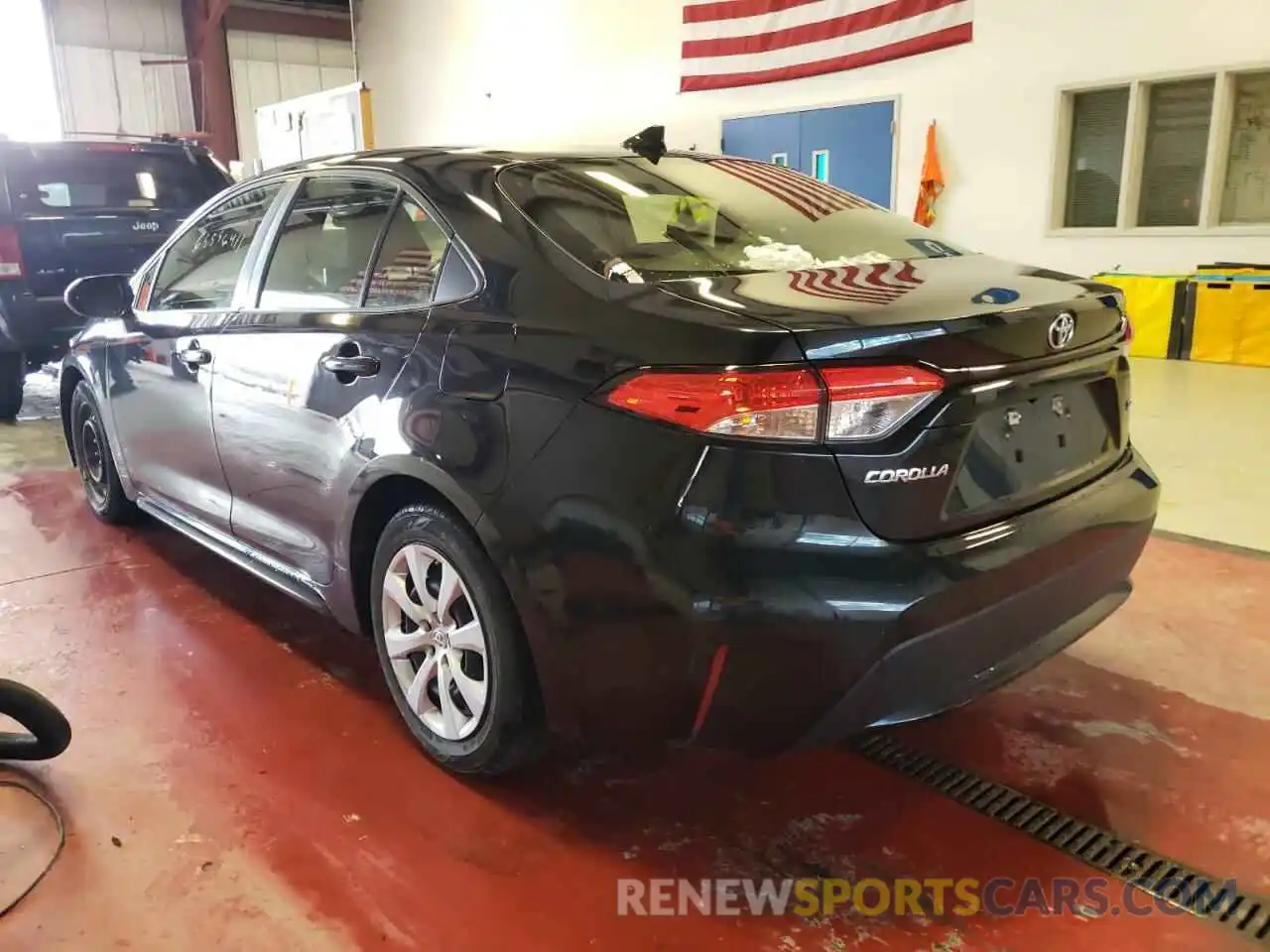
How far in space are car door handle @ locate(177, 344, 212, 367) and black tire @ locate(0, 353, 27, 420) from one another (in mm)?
4276

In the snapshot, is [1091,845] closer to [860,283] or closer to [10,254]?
[860,283]

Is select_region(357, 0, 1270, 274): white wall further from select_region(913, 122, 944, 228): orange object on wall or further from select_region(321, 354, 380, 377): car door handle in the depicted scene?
select_region(321, 354, 380, 377): car door handle

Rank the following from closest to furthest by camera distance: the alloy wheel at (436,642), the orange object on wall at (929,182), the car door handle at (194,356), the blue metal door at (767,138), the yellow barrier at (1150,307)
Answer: the alloy wheel at (436,642), the car door handle at (194,356), the yellow barrier at (1150,307), the orange object on wall at (929,182), the blue metal door at (767,138)

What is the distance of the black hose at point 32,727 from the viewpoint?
220 centimetres

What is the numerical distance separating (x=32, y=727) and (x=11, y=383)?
5.13 meters

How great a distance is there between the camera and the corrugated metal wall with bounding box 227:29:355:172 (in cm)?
1438

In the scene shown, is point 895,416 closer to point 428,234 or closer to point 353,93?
point 428,234

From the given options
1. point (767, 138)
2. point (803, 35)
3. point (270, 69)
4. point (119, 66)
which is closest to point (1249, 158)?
A: point (803, 35)

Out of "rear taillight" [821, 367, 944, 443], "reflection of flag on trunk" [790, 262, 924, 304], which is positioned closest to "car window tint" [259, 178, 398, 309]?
"reflection of flag on trunk" [790, 262, 924, 304]

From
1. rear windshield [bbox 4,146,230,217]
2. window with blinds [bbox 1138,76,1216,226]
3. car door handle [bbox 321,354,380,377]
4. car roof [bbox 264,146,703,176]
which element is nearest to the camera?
car door handle [bbox 321,354,380,377]

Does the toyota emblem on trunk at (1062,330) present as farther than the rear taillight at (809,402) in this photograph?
Yes

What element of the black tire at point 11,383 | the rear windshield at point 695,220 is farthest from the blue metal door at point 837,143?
the rear windshield at point 695,220

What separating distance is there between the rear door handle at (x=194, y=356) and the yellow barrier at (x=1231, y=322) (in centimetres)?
712

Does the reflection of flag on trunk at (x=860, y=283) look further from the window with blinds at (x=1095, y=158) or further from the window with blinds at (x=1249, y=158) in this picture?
the window with blinds at (x=1095, y=158)
